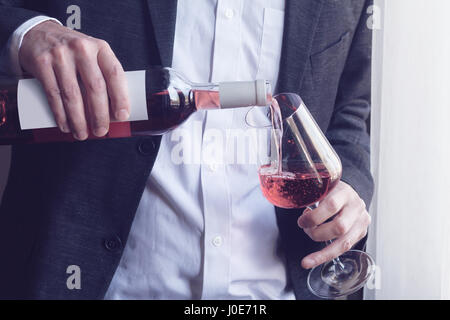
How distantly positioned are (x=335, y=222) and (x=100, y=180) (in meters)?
0.38

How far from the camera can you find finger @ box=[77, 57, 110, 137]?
520 mm

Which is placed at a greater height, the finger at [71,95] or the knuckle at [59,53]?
the knuckle at [59,53]

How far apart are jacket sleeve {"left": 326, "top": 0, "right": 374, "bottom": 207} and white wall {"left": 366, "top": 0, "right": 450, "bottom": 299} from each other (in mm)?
32

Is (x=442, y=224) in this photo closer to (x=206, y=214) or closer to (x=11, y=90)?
(x=206, y=214)

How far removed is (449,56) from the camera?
845 mm

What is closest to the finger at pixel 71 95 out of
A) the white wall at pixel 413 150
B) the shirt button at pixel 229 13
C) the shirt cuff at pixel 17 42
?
the shirt cuff at pixel 17 42

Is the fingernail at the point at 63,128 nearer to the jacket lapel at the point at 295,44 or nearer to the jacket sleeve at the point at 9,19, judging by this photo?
the jacket sleeve at the point at 9,19

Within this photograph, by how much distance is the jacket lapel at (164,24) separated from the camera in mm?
730

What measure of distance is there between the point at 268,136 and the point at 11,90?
33 cm

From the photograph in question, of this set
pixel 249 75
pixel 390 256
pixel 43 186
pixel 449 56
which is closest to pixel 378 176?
pixel 390 256

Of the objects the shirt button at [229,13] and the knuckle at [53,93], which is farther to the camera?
the shirt button at [229,13]

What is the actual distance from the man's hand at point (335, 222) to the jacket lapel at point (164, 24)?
0.33 meters

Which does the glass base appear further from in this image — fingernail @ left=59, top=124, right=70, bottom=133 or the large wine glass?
fingernail @ left=59, top=124, right=70, bottom=133

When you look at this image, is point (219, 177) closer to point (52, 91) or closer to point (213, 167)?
point (213, 167)
